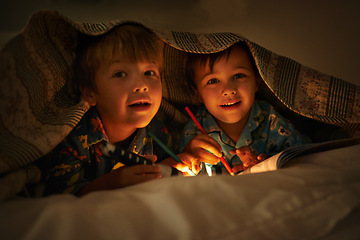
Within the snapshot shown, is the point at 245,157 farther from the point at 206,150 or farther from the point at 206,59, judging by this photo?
the point at 206,59

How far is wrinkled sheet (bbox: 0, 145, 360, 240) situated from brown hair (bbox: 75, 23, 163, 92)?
38cm

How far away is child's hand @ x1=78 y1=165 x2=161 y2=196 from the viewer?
0.52m

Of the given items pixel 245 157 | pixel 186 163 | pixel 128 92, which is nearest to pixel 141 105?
pixel 128 92

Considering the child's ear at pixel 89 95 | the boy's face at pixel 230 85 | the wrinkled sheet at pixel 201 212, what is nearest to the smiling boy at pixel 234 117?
the boy's face at pixel 230 85

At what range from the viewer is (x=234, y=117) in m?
0.82

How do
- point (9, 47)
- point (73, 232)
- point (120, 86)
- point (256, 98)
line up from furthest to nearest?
point (256, 98) < point (120, 86) < point (9, 47) < point (73, 232)

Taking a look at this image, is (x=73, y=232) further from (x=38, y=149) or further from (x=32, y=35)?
(x=32, y=35)

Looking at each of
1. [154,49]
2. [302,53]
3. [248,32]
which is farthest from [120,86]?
[302,53]

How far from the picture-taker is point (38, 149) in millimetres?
519

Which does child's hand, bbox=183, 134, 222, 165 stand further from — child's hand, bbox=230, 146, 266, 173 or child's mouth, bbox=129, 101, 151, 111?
child's mouth, bbox=129, 101, 151, 111

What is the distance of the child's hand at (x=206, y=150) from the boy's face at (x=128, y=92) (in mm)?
161

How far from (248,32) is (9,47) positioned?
28.0 inches

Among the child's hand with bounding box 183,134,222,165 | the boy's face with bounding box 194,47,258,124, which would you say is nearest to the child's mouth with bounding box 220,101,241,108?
the boy's face with bounding box 194,47,258,124

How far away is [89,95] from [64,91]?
0.22ft
